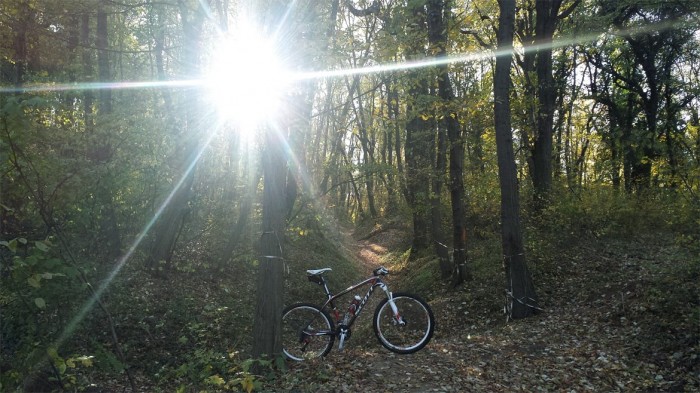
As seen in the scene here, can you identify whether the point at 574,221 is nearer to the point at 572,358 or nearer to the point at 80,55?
the point at 572,358

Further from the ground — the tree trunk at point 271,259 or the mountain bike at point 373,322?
the tree trunk at point 271,259

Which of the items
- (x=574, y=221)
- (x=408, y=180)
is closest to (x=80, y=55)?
(x=408, y=180)

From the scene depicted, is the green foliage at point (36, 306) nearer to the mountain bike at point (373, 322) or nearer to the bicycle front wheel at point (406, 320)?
the mountain bike at point (373, 322)

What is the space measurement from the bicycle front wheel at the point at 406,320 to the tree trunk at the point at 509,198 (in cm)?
299

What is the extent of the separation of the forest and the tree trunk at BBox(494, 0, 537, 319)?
4 centimetres

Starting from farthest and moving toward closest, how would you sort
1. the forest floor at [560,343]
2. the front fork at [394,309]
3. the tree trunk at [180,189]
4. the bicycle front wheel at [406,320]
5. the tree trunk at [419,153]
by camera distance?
the tree trunk at [180,189] → the tree trunk at [419,153] → the bicycle front wheel at [406,320] → the front fork at [394,309] → the forest floor at [560,343]

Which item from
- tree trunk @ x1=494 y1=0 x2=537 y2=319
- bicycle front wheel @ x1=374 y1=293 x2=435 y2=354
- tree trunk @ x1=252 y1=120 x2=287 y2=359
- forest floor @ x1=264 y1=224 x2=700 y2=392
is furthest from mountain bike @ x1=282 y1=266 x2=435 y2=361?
tree trunk @ x1=494 y1=0 x2=537 y2=319

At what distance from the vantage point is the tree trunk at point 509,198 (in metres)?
8.70

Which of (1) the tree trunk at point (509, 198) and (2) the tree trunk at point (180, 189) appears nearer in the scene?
(1) the tree trunk at point (509, 198)

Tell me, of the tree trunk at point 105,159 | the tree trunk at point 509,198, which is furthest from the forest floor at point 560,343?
the tree trunk at point 105,159

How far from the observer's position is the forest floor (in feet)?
18.9

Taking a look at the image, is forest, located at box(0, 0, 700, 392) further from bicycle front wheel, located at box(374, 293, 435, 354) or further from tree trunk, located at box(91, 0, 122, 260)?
bicycle front wheel, located at box(374, 293, 435, 354)

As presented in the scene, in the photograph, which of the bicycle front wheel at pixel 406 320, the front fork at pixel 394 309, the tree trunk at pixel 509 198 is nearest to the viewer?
the front fork at pixel 394 309

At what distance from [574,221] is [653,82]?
482 inches
